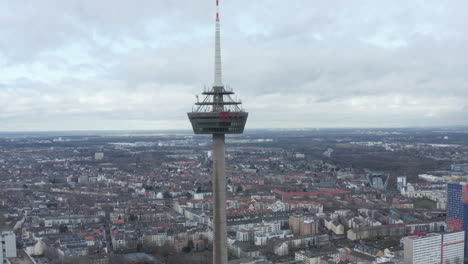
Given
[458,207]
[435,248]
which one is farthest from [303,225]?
[435,248]

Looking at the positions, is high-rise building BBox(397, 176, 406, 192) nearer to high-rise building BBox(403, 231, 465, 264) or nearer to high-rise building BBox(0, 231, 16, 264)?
high-rise building BBox(403, 231, 465, 264)

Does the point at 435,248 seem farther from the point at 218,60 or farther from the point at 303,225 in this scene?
the point at 218,60

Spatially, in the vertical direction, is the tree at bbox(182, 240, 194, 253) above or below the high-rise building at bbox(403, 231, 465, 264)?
below

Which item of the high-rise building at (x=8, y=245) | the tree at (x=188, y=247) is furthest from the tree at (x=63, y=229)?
the tree at (x=188, y=247)

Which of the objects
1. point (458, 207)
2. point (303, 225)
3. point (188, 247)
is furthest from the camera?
point (303, 225)

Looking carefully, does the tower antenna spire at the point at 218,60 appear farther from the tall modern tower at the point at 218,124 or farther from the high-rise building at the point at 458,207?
the high-rise building at the point at 458,207

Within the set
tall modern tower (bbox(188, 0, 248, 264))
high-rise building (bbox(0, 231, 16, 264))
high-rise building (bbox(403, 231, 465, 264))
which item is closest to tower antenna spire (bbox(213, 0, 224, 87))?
tall modern tower (bbox(188, 0, 248, 264))
